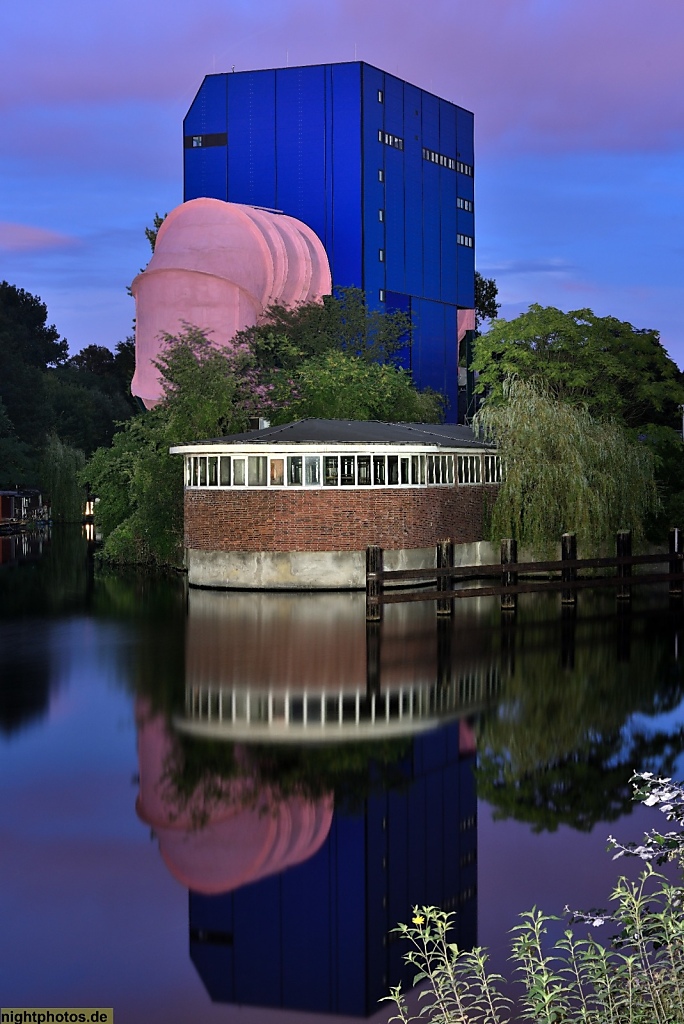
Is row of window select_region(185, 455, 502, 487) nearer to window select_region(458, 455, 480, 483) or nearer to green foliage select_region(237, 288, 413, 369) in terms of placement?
window select_region(458, 455, 480, 483)

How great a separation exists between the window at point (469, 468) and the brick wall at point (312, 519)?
239 cm

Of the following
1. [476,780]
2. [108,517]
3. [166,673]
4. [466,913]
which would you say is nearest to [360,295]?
[108,517]

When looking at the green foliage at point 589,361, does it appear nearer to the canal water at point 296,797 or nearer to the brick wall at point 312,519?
the brick wall at point 312,519

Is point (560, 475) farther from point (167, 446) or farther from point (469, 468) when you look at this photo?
point (167, 446)

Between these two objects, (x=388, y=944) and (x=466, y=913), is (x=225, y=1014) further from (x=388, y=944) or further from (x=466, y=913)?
(x=466, y=913)

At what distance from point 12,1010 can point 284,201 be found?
63.5 meters

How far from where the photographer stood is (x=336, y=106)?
67938 millimetres

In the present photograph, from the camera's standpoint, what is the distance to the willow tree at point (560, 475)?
37.3 meters

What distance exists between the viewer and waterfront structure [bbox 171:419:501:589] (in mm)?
34344

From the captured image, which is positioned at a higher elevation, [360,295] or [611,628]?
[360,295]

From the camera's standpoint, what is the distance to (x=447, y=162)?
250 ft

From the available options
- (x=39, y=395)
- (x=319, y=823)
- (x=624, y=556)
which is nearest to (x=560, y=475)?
(x=624, y=556)

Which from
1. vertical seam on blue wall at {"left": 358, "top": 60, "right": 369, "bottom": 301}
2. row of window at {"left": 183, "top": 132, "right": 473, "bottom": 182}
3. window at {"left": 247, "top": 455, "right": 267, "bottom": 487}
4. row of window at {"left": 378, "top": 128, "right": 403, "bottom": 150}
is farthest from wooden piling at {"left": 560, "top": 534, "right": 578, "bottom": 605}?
row of window at {"left": 378, "top": 128, "right": 403, "bottom": 150}

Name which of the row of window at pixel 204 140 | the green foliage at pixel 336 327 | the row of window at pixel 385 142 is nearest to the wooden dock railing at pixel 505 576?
the green foliage at pixel 336 327
